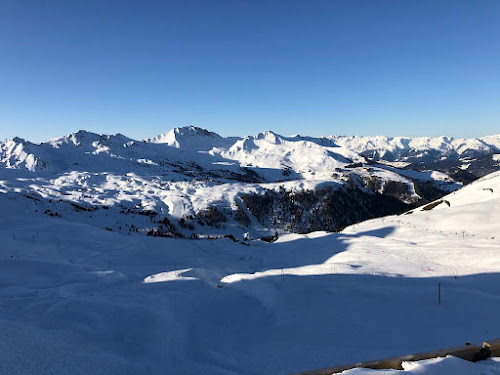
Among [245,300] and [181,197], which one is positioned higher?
[181,197]

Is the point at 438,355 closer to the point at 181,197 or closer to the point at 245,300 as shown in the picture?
the point at 245,300

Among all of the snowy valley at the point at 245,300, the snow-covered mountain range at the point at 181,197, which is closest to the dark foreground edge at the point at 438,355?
the snowy valley at the point at 245,300

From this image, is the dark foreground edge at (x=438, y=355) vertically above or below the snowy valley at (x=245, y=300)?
above

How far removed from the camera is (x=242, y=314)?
40.0 ft

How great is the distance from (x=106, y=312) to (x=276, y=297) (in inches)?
300

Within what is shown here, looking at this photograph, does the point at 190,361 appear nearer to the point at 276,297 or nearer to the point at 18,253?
the point at 276,297

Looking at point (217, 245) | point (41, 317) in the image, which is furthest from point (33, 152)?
point (41, 317)

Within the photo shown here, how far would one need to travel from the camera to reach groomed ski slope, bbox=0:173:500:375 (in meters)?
8.18

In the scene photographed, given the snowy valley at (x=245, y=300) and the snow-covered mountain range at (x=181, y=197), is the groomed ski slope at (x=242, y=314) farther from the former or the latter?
the snow-covered mountain range at (x=181, y=197)

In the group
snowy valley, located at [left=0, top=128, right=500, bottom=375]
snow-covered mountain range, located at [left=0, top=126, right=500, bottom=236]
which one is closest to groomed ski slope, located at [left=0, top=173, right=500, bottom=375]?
snowy valley, located at [left=0, top=128, right=500, bottom=375]

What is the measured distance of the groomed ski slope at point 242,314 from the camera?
8180 mm

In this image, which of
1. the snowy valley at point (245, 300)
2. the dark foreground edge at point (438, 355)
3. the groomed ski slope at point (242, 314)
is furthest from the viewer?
the snowy valley at point (245, 300)

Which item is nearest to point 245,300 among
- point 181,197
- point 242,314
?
point 242,314

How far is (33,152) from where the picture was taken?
15838 centimetres
